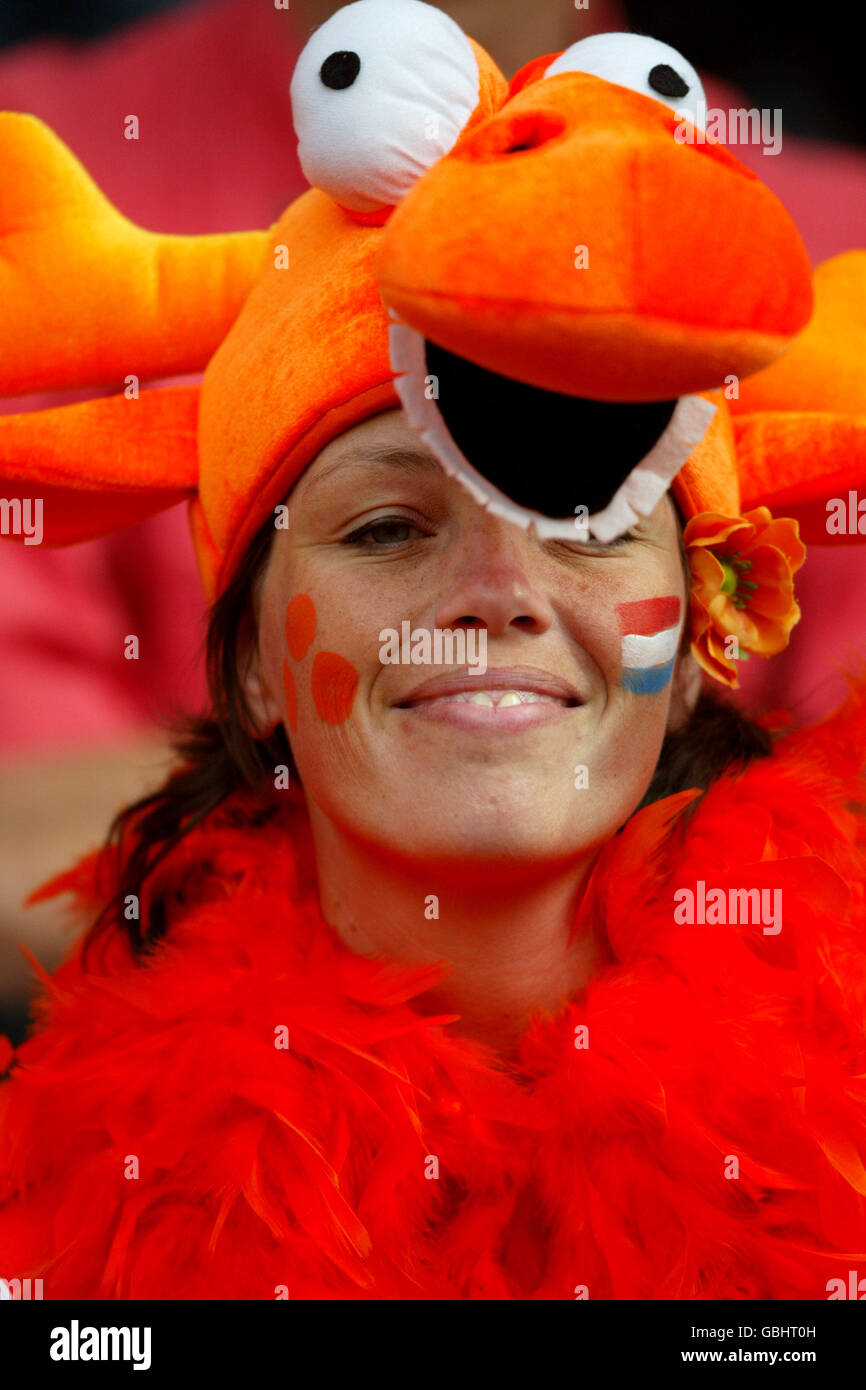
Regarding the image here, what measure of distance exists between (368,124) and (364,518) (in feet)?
1.07

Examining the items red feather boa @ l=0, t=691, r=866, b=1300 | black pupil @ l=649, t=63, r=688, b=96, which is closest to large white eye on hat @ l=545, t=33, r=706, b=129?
black pupil @ l=649, t=63, r=688, b=96

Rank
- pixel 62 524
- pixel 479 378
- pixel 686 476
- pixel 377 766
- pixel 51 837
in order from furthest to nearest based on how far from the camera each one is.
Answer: pixel 51 837 → pixel 62 524 → pixel 686 476 → pixel 377 766 → pixel 479 378

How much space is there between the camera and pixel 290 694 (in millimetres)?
1287

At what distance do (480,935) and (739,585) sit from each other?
423mm

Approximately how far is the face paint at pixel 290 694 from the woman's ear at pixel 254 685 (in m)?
0.10

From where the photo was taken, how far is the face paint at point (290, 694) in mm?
1275

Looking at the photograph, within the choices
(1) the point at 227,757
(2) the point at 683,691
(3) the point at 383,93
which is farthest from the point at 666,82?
(1) the point at 227,757

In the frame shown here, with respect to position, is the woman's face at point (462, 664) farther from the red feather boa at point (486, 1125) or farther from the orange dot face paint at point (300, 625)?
the red feather boa at point (486, 1125)

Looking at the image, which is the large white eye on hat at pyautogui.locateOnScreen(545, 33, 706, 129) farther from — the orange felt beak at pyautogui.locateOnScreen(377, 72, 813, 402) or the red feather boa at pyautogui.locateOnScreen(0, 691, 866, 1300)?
the red feather boa at pyautogui.locateOnScreen(0, 691, 866, 1300)

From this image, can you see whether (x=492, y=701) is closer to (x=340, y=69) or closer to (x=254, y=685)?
(x=254, y=685)

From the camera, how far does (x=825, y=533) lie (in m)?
1.50

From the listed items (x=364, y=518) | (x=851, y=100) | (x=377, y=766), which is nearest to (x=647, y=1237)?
(x=377, y=766)

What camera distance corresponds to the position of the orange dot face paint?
4.06 ft

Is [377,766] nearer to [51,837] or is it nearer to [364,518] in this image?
[364,518]
